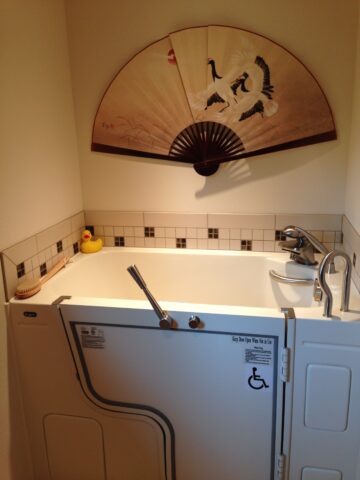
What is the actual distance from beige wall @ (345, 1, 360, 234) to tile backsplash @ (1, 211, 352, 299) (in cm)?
8

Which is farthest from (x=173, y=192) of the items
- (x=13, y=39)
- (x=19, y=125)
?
(x=13, y=39)

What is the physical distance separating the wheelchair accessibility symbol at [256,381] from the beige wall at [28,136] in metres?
0.97

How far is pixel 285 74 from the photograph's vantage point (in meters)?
1.90

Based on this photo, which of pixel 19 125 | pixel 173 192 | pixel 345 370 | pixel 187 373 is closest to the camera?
pixel 345 370

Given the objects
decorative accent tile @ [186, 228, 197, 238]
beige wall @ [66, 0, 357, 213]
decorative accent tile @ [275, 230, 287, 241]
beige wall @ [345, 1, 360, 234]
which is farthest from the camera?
decorative accent tile @ [186, 228, 197, 238]

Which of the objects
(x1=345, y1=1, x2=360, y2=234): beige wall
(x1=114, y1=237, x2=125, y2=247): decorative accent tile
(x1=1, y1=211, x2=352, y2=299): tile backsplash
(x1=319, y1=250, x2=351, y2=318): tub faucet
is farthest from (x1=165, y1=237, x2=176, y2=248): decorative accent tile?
(x1=319, y1=250, x2=351, y2=318): tub faucet

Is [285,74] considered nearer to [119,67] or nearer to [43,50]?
[119,67]

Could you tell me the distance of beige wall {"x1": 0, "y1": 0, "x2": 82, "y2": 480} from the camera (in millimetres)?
1535

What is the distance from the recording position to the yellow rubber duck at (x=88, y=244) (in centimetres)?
218

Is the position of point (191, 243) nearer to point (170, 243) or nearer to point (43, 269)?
point (170, 243)

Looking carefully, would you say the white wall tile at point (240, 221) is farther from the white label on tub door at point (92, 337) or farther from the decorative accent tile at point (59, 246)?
the white label on tub door at point (92, 337)

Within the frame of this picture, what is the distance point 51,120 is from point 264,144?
1.09 meters

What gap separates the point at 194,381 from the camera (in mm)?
1483

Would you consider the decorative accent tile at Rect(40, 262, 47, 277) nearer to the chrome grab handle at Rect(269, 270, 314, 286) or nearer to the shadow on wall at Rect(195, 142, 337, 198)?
the shadow on wall at Rect(195, 142, 337, 198)
